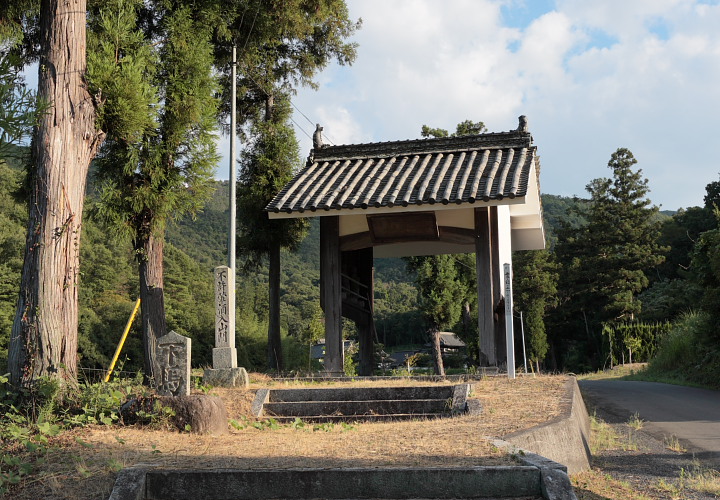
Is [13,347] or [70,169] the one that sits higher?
[70,169]

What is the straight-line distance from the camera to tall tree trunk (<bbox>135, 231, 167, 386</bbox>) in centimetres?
1247

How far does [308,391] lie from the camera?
10078 millimetres

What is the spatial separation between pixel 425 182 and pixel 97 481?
8508 mm

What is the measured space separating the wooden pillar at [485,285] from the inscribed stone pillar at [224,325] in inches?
174

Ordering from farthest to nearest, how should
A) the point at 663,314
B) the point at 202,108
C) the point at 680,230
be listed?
the point at 680,230, the point at 663,314, the point at 202,108

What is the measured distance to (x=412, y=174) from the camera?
43.7ft

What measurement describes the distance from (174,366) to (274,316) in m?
9.74

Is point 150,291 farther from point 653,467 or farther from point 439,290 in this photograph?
point 439,290

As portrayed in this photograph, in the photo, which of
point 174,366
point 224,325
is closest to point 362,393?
point 224,325

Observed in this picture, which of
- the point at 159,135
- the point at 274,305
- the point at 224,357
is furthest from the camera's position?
the point at 274,305

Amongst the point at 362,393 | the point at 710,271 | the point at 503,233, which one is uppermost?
the point at 503,233

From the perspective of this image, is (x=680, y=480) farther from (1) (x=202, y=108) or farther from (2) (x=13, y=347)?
(1) (x=202, y=108)

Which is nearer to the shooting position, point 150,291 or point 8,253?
point 150,291

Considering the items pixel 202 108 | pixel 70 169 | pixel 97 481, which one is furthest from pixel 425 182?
pixel 97 481
